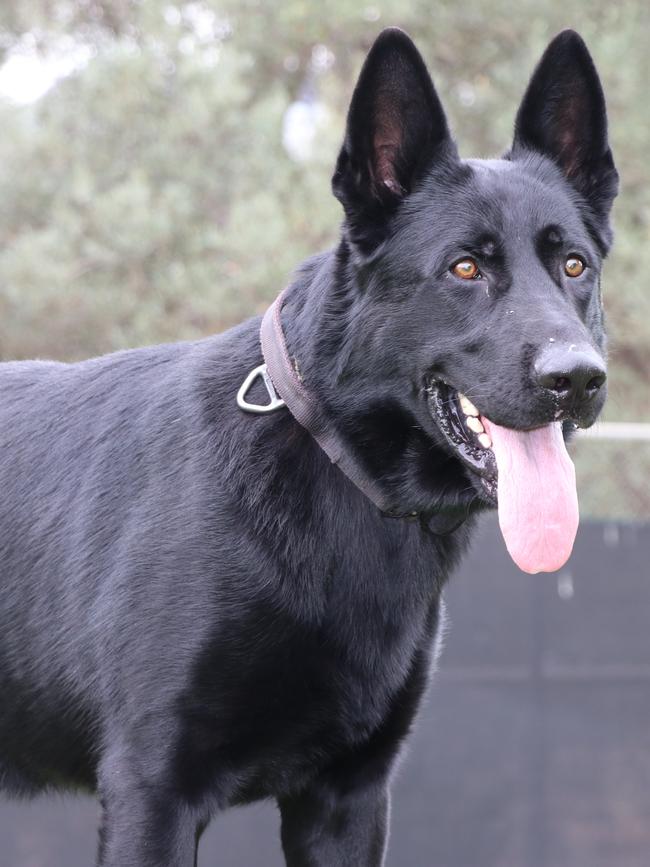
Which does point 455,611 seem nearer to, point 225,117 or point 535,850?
point 535,850

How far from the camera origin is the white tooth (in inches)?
87.5

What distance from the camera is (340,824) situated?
97.3 inches

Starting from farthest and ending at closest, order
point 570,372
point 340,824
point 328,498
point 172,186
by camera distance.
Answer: point 172,186
point 340,824
point 328,498
point 570,372

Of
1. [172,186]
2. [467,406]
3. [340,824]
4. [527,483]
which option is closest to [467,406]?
[467,406]

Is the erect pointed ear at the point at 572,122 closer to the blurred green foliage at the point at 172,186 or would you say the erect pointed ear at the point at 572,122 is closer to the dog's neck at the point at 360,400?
the dog's neck at the point at 360,400

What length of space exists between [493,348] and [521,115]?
68 cm

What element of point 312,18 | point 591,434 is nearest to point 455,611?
point 591,434

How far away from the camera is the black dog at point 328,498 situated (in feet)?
7.13

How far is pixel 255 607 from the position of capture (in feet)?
7.34

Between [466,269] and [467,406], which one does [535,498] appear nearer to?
[467,406]

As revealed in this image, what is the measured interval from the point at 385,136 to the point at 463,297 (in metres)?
0.38

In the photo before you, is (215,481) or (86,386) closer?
(215,481)

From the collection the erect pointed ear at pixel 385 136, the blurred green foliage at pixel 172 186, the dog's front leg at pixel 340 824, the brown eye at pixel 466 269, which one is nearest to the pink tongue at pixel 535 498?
the brown eye at pixel 466 269

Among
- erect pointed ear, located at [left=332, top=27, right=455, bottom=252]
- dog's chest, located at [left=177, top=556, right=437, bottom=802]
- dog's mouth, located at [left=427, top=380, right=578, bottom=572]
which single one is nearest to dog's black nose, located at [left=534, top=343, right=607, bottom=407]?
dog's mouth, located at [left=427, top=380, right=578, bottom=572]
